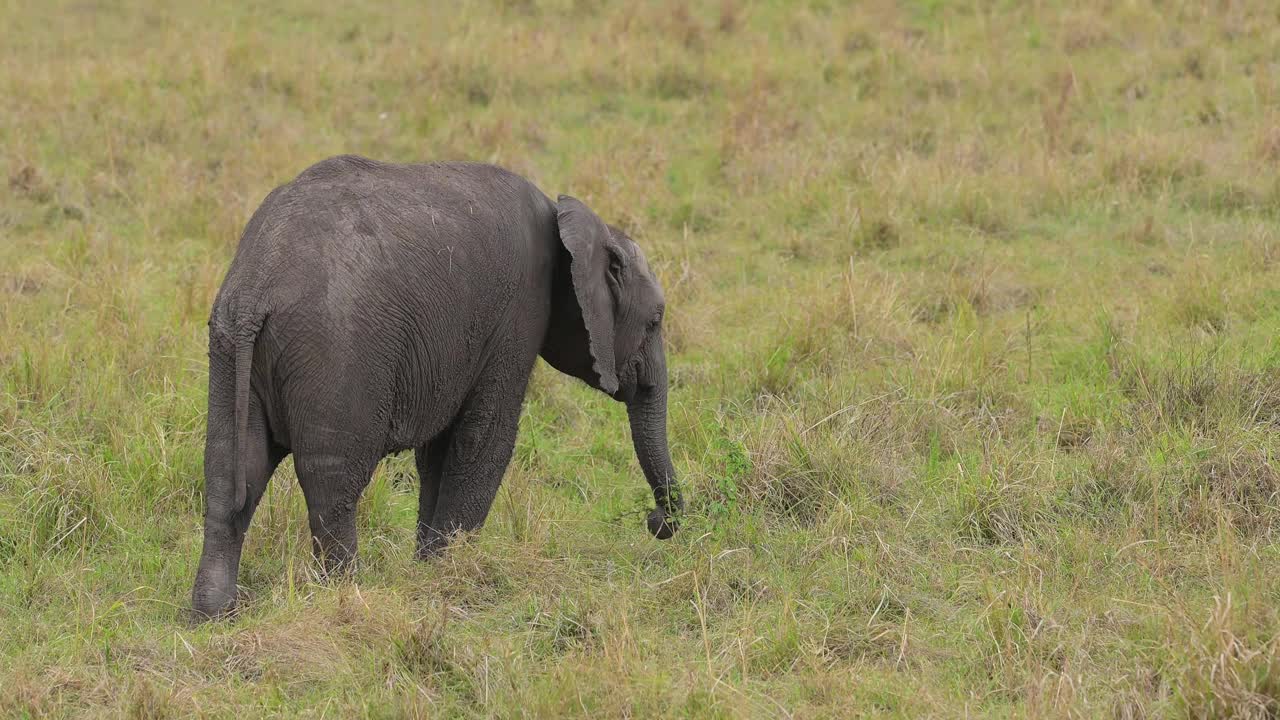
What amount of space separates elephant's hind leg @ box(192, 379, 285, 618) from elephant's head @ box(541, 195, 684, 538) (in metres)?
1.29

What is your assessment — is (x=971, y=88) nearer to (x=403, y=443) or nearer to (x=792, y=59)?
(x=792, y=59)

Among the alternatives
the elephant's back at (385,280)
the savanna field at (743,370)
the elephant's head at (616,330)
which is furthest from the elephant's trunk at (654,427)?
the elephant's back at (385,280)

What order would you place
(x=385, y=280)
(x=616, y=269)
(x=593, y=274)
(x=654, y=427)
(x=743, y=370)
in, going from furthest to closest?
(x=743, y=370) → (x=654, y=427) → (x=616, y=269) → (x=593, y=274) → (x=385, y=280)

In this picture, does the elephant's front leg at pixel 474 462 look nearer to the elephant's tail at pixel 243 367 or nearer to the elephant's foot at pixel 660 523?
the elephant's foot at pixel 660 523

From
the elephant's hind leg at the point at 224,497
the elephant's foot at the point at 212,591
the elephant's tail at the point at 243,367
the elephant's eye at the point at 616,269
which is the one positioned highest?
the elephant's tail at the point at 243,367

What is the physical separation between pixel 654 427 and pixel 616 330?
43 centimetres

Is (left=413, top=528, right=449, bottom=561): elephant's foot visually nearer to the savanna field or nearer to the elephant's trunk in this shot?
the savanna field

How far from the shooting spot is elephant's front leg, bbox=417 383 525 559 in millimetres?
5711

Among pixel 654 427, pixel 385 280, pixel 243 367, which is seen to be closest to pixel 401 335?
pixel 385 280

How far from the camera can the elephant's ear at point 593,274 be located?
224 inches

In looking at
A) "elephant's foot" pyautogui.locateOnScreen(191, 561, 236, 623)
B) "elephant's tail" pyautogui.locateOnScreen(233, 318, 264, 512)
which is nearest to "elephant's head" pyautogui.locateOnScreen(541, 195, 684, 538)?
"elephant's tail" pyautogui.locateOnScreen(233, 318, 264, 512)

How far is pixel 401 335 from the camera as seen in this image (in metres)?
5.09

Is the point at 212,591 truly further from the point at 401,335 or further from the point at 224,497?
the point at 401,335

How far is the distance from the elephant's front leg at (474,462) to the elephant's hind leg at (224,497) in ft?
2.68
